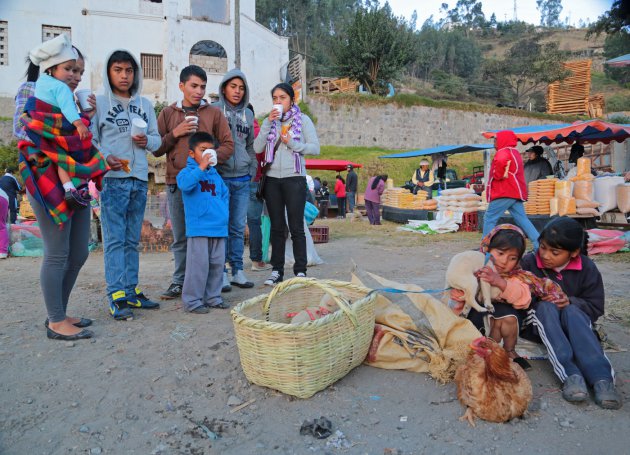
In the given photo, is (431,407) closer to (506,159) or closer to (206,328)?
(206,328)

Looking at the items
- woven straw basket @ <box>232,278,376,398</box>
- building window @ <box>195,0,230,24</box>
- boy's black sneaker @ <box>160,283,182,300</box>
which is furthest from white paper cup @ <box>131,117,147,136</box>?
building window @ <box>195,0,230,24</box>

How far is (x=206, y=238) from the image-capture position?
150 inches

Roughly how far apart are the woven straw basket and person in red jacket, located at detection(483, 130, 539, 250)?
4.17 metres

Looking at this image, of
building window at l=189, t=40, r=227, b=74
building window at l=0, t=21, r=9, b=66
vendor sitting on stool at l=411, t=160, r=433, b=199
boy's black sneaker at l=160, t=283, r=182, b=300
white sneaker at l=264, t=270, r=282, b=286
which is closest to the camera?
boy's black sneaker at l=160, t=283, r=182, b=300

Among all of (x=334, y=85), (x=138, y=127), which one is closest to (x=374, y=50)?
(x=334, y=85)

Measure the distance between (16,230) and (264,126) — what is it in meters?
5.25

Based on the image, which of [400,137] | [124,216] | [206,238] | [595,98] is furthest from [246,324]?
[595,98]

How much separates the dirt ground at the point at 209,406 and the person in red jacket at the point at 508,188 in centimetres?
289

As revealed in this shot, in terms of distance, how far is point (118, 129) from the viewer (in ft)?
12.3

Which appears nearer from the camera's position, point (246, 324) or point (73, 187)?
point (246, 324)

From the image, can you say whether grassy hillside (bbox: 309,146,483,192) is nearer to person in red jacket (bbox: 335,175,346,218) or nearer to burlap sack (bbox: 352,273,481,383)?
person in red jacket (bbox: 335,175,346,218)

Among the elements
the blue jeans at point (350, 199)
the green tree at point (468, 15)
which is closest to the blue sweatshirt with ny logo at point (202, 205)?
the blue jeans at point (350, 199)

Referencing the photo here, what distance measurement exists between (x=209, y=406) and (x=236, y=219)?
2.44 metres

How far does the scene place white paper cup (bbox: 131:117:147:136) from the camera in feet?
12.0
